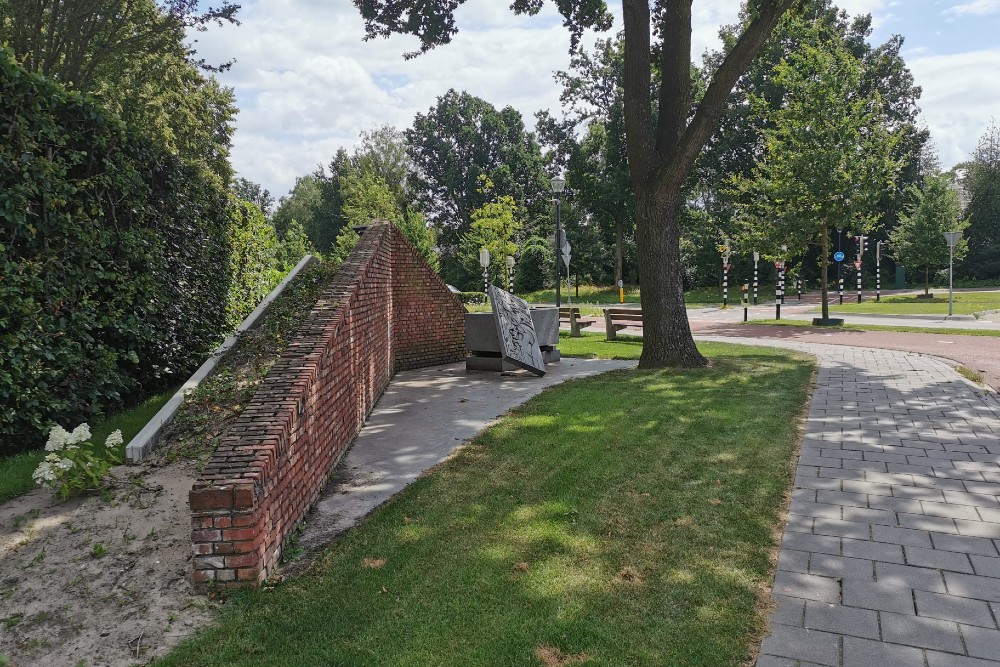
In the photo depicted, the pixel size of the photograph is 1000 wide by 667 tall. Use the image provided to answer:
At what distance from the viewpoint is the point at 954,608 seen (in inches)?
128

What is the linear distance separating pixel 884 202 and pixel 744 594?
48168mm

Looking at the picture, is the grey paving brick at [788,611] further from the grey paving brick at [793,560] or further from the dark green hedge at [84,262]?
the dark green hedge at [84,262]

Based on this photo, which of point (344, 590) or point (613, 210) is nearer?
point (344, 590)

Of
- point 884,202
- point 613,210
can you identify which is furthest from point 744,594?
point 884,202

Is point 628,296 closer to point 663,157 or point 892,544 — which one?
point 663,157

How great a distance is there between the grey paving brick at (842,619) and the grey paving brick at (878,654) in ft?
0.24

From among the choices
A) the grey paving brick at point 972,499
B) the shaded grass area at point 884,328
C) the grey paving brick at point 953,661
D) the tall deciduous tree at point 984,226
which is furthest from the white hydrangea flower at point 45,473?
the tall deciduous tree at point 984,226

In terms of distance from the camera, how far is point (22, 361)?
5.57 metres

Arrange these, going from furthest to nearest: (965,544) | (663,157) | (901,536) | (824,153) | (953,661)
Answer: (824,153) → (663,157) → (901,536) → (965,544) → (953,661)

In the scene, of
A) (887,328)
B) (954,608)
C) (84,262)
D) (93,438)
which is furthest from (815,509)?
(887,328)

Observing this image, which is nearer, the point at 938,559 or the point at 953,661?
the point at 953,661

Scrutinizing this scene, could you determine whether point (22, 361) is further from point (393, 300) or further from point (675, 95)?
point (675, 95)

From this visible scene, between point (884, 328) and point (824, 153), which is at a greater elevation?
point (824, 153)

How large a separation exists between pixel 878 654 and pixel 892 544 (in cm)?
133
